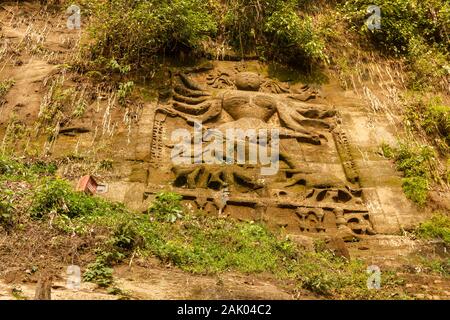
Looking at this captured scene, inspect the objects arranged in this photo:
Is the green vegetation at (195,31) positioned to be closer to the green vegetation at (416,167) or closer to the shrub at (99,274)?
the green vegetation at (416,167)

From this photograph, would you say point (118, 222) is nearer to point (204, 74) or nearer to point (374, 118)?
point (204, 74)

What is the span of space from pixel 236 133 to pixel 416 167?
273 centimetres

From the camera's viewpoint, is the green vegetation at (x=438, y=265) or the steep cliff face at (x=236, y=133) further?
the steep cliff face at (x=236, y=133)

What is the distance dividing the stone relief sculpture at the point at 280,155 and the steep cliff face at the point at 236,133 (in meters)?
0.02

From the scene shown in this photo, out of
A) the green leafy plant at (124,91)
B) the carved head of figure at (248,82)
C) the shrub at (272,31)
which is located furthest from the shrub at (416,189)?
the green leafy plant at (124,91)

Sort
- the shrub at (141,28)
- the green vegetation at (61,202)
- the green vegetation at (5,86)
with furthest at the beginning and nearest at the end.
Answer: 1. the shrub at (141,28)
2. the green vegetation at (5,86)
3. the green vegetation at (61,202)

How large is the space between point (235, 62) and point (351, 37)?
8.68ft

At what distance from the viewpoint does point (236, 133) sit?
9.12 metres

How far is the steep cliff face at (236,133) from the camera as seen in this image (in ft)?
26.3

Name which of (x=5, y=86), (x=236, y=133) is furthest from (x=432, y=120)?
(x=5, y=86)

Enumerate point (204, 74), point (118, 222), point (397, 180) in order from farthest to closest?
point (204, 74), point (397, 180), point (118, 222)

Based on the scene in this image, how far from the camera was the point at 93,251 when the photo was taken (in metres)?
6.00

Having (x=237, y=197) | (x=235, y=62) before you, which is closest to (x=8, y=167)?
(x=237, y=197)

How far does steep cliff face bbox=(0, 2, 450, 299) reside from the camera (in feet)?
26.3
